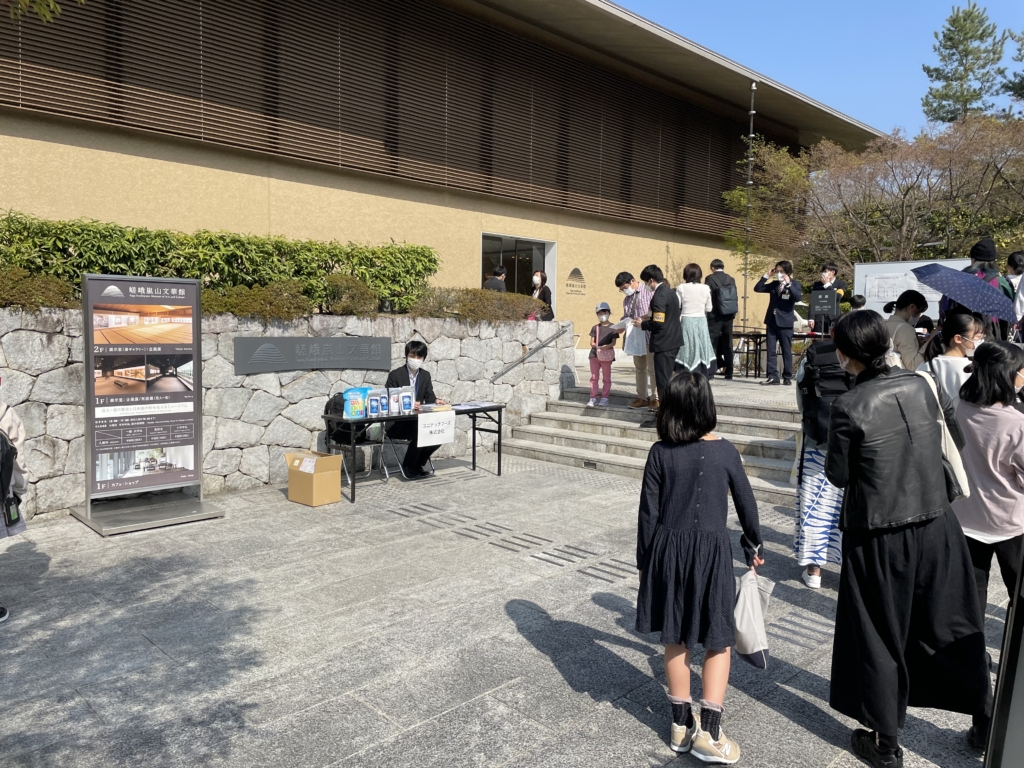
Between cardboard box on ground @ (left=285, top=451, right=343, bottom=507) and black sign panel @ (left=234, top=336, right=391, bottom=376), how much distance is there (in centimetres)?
117

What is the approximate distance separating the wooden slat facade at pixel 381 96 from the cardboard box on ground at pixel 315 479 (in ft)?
20.8

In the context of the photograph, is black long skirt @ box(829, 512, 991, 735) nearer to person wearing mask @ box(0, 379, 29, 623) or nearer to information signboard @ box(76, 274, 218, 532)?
person wearing mask @ box(0, 379, 29, 623)

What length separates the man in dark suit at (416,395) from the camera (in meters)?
8.53

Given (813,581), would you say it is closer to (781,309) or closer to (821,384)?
(821,384)

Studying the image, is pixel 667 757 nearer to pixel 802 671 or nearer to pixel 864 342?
pixel 802 671

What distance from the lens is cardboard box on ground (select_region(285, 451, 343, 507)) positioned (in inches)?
293

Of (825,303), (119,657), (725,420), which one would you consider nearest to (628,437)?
(725,420)

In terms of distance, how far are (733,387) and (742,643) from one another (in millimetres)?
9373

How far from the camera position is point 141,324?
6684 millimetres

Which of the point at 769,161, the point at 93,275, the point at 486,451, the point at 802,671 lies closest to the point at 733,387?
the point at 486,451

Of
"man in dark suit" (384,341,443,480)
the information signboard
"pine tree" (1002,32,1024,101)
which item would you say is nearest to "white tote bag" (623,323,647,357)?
"man in dark suit" (384,341,443,480)

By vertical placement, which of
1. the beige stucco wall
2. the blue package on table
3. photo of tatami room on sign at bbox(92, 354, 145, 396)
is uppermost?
the beige stucco wall

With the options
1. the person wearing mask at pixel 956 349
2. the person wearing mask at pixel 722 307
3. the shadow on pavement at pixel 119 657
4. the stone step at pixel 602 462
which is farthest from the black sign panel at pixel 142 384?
the person wearing mask at pixel 722 307

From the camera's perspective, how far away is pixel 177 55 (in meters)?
11.0
